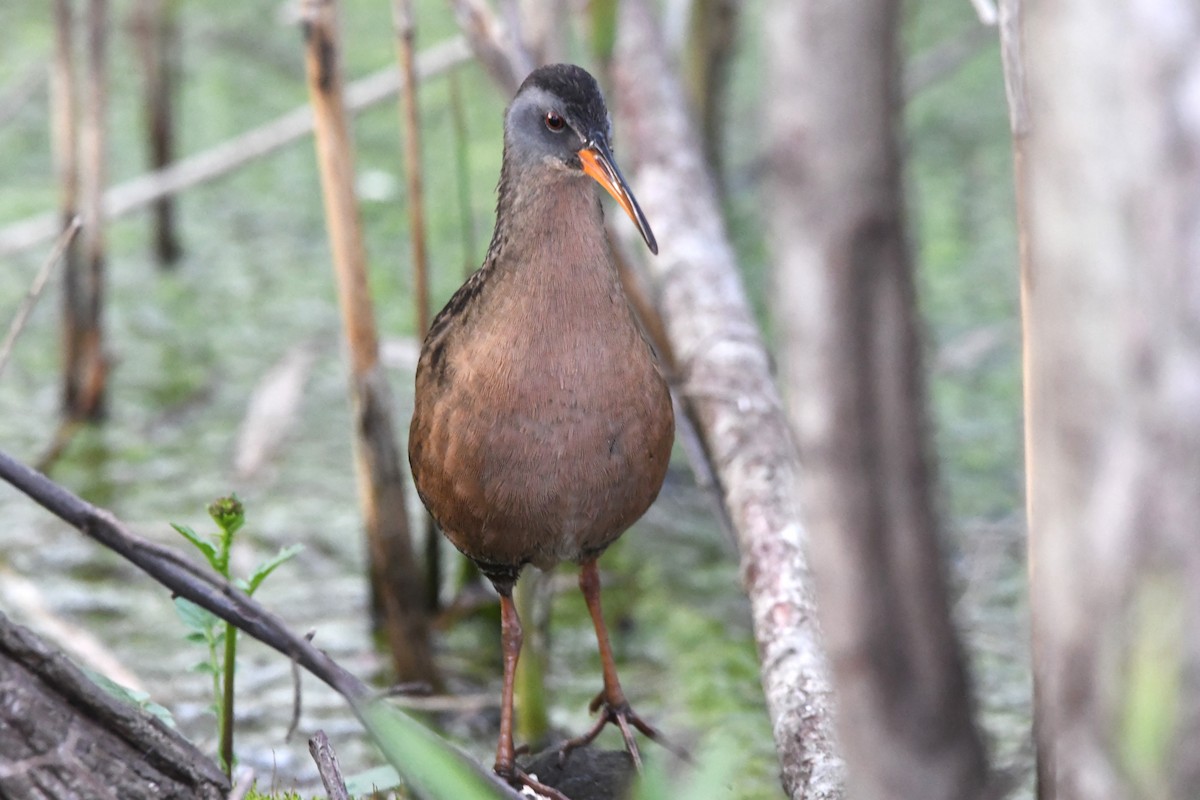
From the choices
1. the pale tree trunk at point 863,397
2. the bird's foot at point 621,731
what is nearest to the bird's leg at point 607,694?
the bird's foot at point 621,731

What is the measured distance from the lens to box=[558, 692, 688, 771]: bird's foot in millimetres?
2439

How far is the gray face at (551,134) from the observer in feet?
7.85

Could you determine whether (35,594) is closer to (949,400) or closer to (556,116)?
(556,116)

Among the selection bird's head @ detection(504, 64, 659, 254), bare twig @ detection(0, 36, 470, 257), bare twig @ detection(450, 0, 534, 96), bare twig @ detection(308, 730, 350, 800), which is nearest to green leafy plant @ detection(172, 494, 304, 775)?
bare twig @ detection(308, 730, 350, 800)

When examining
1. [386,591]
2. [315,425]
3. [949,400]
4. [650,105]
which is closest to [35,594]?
[386,591]

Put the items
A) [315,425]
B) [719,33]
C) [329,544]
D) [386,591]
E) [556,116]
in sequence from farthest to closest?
[719,33] → [315,425] → [329,544] → [386,591] → [556,116]

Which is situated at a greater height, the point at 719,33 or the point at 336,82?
the point at 719,33

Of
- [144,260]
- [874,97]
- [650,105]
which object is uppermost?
[144,260]

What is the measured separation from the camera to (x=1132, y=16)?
110 cm

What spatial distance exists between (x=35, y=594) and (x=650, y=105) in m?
1.97

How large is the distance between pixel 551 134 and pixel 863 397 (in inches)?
52.5

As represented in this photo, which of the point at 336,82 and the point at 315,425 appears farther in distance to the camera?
the point at 315,425

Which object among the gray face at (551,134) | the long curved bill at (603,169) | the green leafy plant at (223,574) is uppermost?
the gray face at (551,134)

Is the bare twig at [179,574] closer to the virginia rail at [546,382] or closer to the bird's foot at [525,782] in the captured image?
the virginia rail at [546,382]
